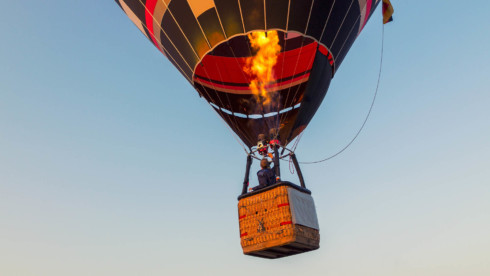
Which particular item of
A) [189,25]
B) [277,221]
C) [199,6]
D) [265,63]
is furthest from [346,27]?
[277,221]

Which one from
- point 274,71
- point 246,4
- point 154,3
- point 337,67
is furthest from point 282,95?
point 154,3

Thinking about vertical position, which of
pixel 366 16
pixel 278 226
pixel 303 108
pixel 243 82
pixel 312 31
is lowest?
pixel 278 226

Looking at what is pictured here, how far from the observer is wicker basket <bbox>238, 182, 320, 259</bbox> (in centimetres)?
565

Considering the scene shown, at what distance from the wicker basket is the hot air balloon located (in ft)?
0.04

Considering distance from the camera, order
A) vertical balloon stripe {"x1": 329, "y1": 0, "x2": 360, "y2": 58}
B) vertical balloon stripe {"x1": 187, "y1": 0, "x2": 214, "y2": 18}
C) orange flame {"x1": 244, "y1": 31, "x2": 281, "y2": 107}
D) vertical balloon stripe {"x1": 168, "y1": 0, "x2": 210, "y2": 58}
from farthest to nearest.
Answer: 1. vertical balloon stripe {"x1": 329, "y1": 0, "x2": 360, "y2": 58}
2. orange flame {"x1": 244, "y1": 31, "x2": 281, "y2": 107}
3. vertical balloon stripe {"x1": 168, "y1": 0, "x2": 210, "y2": 58}
4. vertical balloon stripe {"x1": 187, "y1": 0, "x2": 214, "y2": 18}

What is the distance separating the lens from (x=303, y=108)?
7355 mm

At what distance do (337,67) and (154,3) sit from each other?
3.61 metres

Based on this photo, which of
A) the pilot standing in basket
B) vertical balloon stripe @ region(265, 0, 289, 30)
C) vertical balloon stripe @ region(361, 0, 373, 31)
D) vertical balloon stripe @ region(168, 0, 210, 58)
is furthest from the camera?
vertical balloon stripe @ region(361, 0, 373, 31)

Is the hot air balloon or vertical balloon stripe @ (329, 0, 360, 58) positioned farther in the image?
vertical balloon stripe @ (329, 0, 360, 58)

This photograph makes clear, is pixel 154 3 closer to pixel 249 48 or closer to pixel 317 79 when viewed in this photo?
pixel 249 48

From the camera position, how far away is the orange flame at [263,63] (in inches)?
282

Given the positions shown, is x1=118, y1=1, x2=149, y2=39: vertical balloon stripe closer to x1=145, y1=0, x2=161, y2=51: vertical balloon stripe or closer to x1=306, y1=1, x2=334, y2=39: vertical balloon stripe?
x1=145, y1=0, x2=161, y2=51: vertical balloon stripe

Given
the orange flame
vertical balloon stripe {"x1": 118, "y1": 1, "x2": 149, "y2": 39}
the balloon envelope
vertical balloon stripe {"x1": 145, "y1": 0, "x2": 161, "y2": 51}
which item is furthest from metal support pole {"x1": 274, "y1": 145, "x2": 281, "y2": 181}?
vertical balloon stripe {"x1": 118, "y1": 1, "x2": 149, "y2": 39}

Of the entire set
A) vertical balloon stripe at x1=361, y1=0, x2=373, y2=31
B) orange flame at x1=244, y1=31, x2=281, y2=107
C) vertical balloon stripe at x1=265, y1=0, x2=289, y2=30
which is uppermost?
vertical balloon stripe at x1=361, y1=0, x2=373, y2=31
